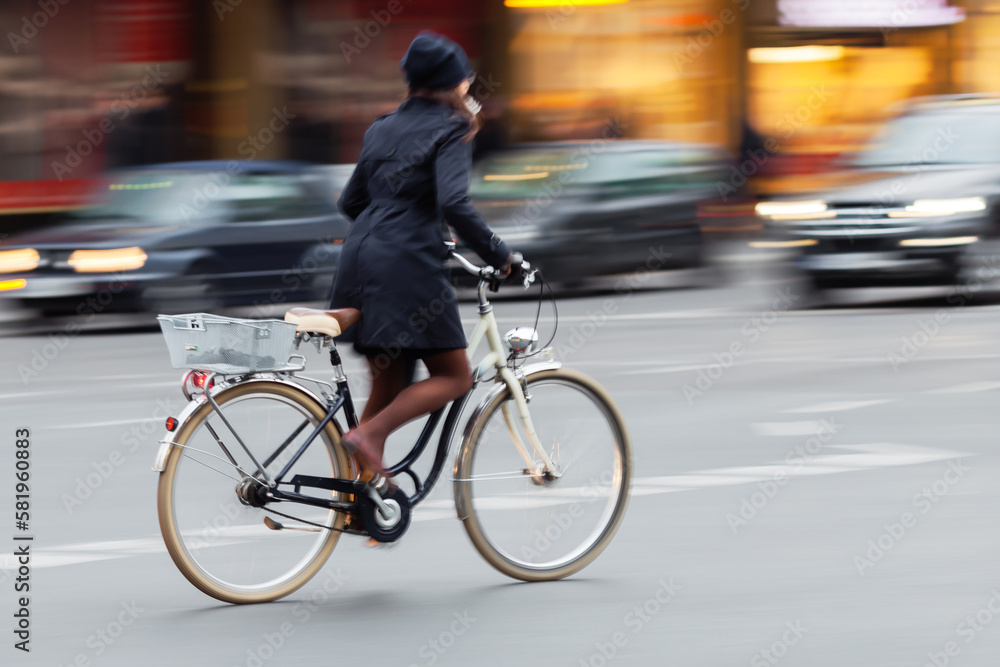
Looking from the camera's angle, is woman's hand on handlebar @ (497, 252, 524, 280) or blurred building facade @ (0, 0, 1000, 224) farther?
blurred building facade @ (0, 0, 1000, 224)

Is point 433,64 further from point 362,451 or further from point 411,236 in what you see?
point 362,451

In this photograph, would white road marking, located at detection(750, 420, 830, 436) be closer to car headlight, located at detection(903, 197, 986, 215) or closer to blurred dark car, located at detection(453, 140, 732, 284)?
car headlight, located at detection(903, 197, 986, 215)

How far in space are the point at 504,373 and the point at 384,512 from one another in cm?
62

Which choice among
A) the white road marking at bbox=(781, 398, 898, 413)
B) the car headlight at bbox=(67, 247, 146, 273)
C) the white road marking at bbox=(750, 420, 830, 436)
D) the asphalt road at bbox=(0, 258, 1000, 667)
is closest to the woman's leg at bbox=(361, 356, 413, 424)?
the asphalt road at bbox=(0, 258, 1000, 667)

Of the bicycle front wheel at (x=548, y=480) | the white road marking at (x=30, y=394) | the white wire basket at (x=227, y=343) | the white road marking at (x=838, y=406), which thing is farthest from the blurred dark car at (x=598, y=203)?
the white wire basket at (x=227, y=343)

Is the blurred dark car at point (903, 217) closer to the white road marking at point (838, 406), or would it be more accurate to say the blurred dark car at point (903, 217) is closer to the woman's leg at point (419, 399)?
the white road marking at point (838, 406)

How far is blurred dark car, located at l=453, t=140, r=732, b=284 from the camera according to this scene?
15.1m

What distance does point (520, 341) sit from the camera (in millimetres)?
5059

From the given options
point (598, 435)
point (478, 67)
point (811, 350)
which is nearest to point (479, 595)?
point (598, 435)

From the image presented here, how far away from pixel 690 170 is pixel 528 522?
11.4 metres

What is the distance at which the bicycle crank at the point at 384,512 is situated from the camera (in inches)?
189

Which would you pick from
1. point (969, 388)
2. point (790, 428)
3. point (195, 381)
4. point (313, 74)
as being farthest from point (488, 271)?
point (313, 74)

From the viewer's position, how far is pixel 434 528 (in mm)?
5754

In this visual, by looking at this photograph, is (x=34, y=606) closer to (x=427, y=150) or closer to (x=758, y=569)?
(x=427, y=150)
